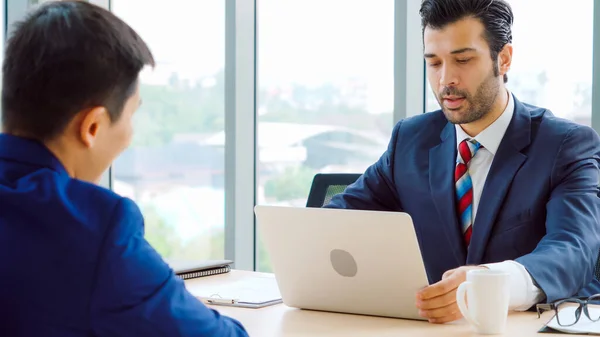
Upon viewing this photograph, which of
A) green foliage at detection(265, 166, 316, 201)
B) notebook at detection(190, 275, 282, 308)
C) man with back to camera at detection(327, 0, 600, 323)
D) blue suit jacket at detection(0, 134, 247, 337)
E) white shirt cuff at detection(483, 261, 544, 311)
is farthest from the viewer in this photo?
green foliage at detection(265, 166, 316, 201)

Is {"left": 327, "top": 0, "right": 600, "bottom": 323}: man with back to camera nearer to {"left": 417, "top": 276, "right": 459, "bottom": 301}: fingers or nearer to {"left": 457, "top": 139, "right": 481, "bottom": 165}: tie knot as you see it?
{"left": 457, "top": 139, "right": 481, "bottom": 165}: tie knot

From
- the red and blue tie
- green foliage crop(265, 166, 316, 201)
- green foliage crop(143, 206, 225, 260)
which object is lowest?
green foliage crop(143, 206, 225, 260)

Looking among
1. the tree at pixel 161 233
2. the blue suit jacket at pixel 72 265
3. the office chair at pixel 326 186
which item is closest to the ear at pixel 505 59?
the office chair at pixel 326 186

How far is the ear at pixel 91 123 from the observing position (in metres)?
1.13

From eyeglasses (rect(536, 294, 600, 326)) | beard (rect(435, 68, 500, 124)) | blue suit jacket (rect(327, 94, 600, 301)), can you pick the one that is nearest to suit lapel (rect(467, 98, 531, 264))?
blue suit jacket (rect(327, 94, 600, 301))

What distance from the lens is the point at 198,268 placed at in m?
2.27

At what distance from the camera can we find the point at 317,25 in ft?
12.8

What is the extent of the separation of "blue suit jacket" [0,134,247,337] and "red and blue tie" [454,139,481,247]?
1366 mm

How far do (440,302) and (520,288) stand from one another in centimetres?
22

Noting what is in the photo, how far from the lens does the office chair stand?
8.82ft

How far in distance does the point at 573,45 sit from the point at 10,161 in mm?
2623

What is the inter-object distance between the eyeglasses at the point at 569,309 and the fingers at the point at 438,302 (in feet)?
0.69

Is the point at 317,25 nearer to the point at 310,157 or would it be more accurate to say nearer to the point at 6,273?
the point at 310,157

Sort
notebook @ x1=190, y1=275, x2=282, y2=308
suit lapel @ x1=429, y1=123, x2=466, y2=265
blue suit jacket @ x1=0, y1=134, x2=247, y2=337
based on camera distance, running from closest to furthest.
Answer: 1. blue suit jacket @ x1=0, y1=134, x2=247, y2=337
2. notebook @ x1=190, y1=275, x2=282, y2=308
3. suit lapel @ x1=429, y1=123, x2=466, y2=265
